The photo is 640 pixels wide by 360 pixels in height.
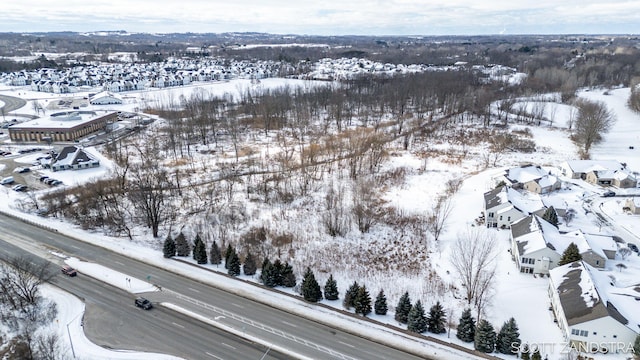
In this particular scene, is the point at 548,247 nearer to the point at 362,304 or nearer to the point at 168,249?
the point at 362,304

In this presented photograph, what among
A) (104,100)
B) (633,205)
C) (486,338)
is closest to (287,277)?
(486,338)

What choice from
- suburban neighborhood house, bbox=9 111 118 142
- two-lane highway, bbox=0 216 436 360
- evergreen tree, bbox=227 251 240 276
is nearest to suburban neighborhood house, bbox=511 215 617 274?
two-lane highway, bbox=0 216 436 360

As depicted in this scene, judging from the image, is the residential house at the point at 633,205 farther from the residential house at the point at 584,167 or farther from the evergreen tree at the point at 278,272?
the evergreen tree at the point at 278,272

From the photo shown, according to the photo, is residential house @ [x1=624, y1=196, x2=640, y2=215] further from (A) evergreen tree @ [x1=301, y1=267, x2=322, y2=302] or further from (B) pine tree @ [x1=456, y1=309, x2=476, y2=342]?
(A) evergreen tree @ [x1=301, y1=267, x2=322, y2=302]

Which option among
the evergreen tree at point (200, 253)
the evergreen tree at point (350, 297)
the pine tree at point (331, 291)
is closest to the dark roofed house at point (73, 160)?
the evergreen tree at point (200, 253)

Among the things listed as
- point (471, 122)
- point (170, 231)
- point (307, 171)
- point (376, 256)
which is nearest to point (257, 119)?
point (307, 171)
